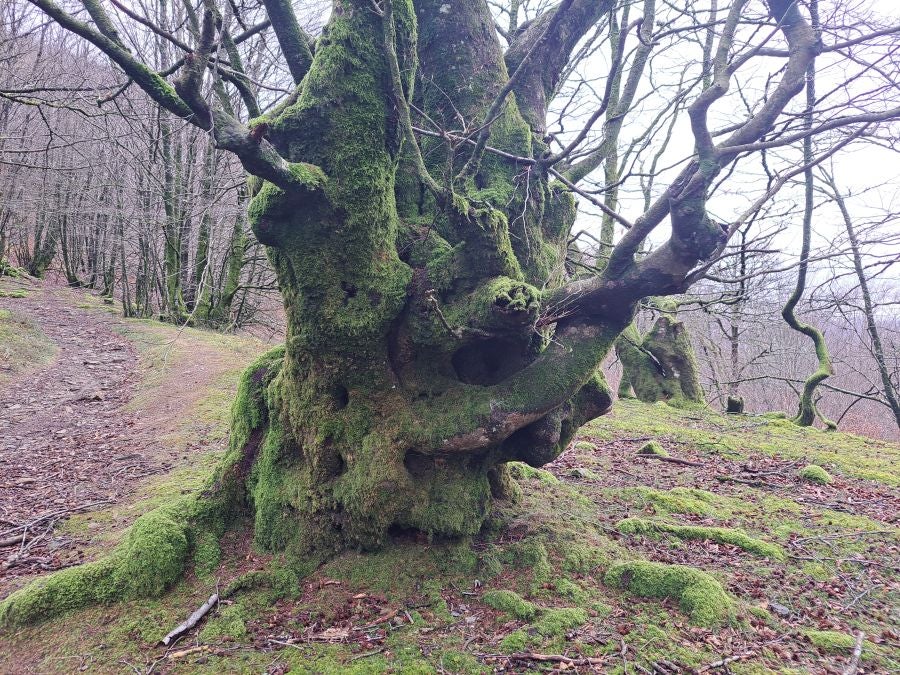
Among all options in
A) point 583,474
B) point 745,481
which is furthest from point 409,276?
point 745,481

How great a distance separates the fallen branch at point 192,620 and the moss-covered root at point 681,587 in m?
3.02

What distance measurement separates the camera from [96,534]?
479 cm

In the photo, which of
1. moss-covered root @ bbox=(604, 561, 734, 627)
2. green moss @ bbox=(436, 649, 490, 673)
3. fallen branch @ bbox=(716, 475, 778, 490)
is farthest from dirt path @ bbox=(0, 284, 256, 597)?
fallen branch @ bbox=(716, 475, 778, 490)

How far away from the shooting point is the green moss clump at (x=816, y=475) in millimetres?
6348

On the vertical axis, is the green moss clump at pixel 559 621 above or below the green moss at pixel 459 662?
above

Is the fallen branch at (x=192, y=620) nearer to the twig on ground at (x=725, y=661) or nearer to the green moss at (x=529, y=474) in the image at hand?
the twig on ground at (x=725, y=661)

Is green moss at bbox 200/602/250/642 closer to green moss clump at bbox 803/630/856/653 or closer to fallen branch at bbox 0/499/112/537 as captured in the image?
fallen branch at bbox 0/499/112/537

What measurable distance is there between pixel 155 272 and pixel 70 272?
10.2 metres

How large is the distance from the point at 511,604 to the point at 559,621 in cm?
36

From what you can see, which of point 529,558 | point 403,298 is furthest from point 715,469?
point 403,298

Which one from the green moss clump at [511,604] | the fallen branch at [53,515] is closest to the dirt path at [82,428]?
the fallen branch at [53,515]

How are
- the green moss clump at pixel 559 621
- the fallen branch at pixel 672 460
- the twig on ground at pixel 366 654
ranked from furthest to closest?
1. the fallen branch at pixel 672 460
2. the green moss clump at pixel 559 621
3. the twig on ground at pixel 366 654

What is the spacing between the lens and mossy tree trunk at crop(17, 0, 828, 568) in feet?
10.5

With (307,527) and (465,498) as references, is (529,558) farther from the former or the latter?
(307,527)
